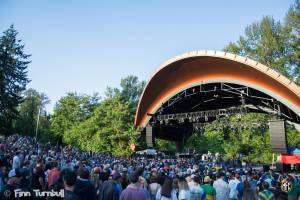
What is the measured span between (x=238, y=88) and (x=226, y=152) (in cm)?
1480

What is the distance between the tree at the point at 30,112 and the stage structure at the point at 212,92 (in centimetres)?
2689

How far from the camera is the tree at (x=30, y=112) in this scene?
5072 centimetres

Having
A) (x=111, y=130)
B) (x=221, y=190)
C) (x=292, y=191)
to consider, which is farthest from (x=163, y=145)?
(x=221, y=190)

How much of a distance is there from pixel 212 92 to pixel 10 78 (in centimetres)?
3370

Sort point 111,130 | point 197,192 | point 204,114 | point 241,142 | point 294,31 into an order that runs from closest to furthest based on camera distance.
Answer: point 197,192 → point 204,114 → point 111,130 → point 241,142 → point 294,31

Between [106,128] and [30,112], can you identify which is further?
[30,112]

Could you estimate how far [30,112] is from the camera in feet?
237

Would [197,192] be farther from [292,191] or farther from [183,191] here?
[292,191]

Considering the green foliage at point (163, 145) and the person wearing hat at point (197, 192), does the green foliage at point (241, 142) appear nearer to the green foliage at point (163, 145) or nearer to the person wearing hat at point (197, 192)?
Answer: the green foliage at point (163, 145)

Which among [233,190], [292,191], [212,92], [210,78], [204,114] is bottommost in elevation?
[292,191]

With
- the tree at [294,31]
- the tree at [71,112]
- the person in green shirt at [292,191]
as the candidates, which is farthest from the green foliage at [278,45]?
the person in green shirt at [292,191]

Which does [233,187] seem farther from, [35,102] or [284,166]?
[35,102]

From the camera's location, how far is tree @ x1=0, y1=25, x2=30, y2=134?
135 ft

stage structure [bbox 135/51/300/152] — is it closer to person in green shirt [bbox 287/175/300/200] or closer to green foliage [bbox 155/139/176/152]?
person in green shirt [bbox 287/175/300/200]
